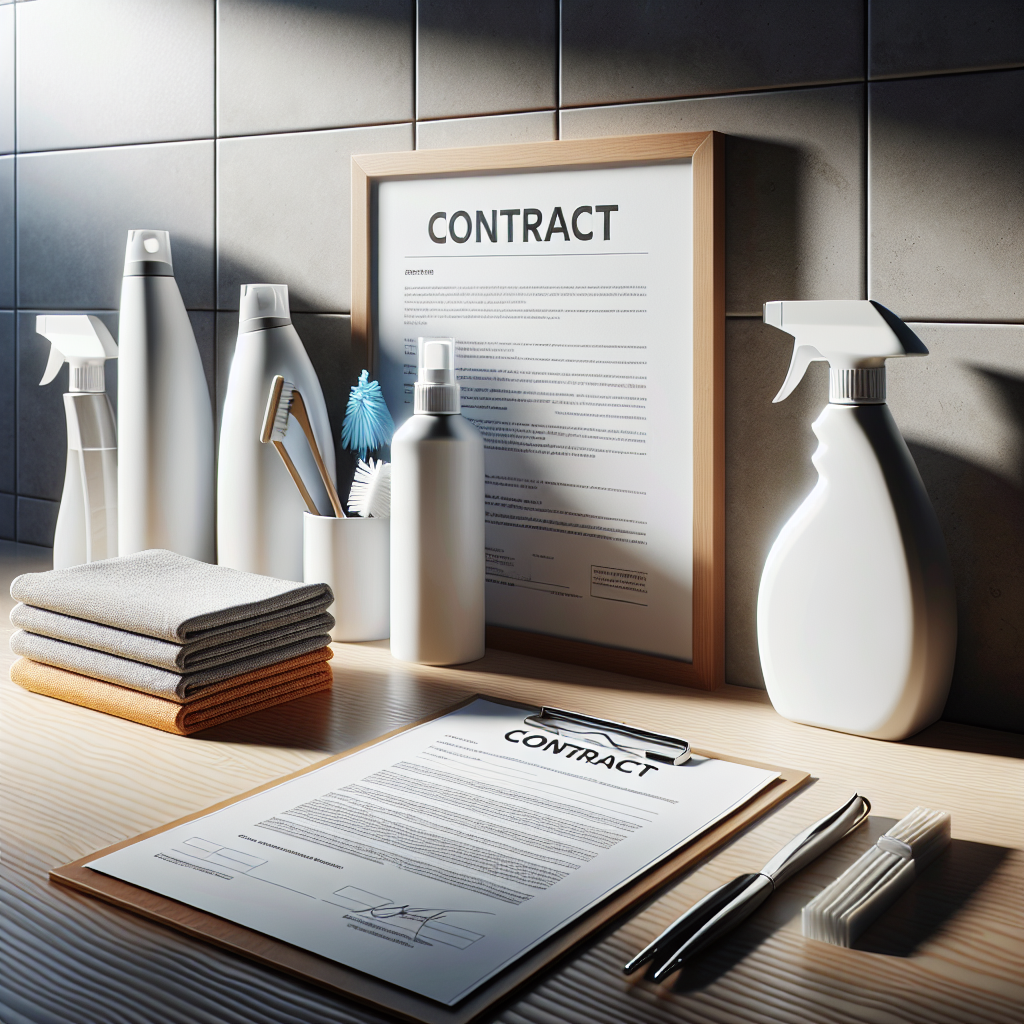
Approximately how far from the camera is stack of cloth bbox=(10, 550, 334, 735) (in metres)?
0.72

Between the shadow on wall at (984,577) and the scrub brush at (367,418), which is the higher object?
the scrub brush at (367,418)

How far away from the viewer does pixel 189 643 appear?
71 cm

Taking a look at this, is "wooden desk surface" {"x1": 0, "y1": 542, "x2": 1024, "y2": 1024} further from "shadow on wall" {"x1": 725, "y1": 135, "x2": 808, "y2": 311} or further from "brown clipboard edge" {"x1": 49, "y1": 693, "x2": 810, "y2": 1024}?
"shadow on wall" {"x1": 725, "y1": 135, "x2": 808, "y2": 311}

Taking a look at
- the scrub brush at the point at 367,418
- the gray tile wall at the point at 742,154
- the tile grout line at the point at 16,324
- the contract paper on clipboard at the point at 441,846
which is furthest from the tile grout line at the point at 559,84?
the tile grout line at the point at 16,324

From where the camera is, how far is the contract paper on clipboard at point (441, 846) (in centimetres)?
47

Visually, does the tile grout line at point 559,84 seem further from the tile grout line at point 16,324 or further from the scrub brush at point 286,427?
the tile grout line at point 16,324

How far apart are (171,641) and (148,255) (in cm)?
46

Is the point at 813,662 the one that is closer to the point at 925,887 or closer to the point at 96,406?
the point at 925,887

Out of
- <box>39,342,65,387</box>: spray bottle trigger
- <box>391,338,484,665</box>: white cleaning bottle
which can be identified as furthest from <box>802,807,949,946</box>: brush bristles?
<box>39,342,65,387</box>: spray bottle trigger

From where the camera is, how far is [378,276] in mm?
986

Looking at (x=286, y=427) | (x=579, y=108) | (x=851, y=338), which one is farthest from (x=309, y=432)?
(x=851, y=338)

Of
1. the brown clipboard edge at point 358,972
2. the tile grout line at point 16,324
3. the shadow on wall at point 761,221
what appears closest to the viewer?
the brown clipboard edge at point 358,972

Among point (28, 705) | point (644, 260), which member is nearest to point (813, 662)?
point (644, 260)
